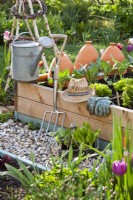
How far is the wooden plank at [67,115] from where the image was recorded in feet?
15.7

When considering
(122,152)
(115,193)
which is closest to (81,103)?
(122,152)

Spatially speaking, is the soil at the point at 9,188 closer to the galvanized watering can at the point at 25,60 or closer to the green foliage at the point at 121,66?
the galvanized watering can at the point at 25,60

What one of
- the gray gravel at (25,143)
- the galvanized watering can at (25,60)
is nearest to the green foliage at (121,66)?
the galvanized watering can at (25,60)

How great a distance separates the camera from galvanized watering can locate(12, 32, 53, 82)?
5.12 m

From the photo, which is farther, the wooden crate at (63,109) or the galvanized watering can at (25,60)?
the galvanized watering can at (25,60)

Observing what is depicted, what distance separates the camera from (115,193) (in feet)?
10.4

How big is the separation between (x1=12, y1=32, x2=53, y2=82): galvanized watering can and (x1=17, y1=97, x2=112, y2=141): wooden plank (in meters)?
0.25

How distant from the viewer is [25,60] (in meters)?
5.16

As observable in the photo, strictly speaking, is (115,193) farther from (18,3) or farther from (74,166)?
(18,3)

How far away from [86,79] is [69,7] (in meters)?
4.34

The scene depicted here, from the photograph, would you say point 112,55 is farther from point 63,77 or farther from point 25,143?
point 25,143

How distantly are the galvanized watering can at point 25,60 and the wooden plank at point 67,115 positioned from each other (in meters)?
0.25

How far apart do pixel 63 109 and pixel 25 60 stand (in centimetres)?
54

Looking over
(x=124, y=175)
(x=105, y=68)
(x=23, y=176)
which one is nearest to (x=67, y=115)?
(x=105, y=68)
